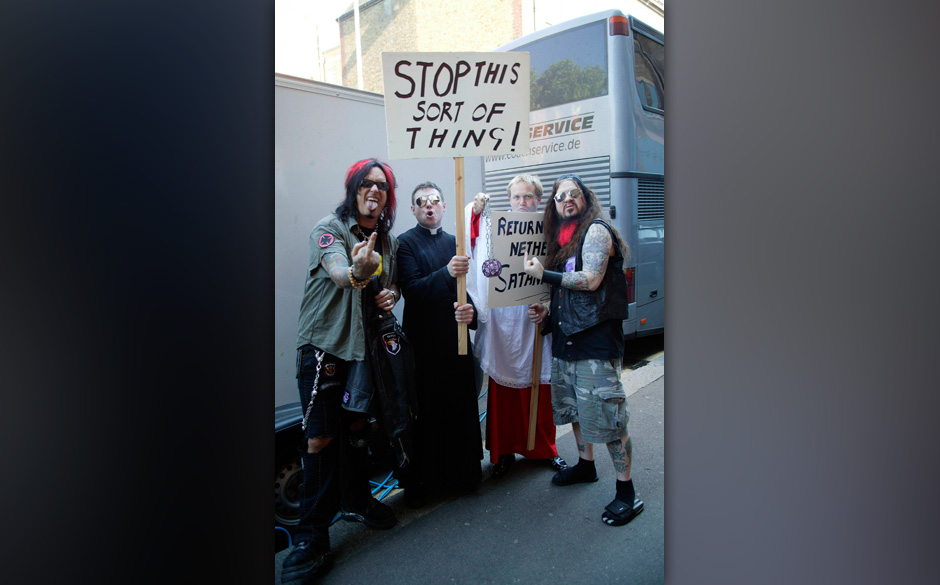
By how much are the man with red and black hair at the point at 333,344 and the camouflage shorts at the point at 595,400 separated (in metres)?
0.84

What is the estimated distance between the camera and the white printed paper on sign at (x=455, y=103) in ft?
6.67

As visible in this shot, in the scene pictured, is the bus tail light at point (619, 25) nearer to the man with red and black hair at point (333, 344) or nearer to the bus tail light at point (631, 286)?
the bus tail light at point (631, 286)

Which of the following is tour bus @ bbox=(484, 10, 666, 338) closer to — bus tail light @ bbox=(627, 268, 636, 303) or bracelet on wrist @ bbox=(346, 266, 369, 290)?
bus tail light @ bbox=(627, 268, 636, 303)

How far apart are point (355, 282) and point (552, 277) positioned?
2.61 ft

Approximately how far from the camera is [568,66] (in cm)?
213

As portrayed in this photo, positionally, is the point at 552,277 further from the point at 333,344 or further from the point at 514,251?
the point at 333,344

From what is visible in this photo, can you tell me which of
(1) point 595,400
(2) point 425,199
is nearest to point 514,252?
(2) point 425,199

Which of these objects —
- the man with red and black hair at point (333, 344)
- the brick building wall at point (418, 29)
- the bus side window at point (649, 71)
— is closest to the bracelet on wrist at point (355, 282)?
the man with red and black hair at point (333, 344)

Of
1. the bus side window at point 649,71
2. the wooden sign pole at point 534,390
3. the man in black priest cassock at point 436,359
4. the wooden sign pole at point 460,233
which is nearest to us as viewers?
the bus side window at point 649,71

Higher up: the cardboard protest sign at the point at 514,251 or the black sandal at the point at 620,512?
the cardboard protest sign at the point at 514,251

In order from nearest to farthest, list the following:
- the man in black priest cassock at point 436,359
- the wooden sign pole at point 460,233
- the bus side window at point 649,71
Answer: the bus side window at point 649,71 → the wooden sign pole at point 460,233 → the man in black priest cassock at point 436,359
